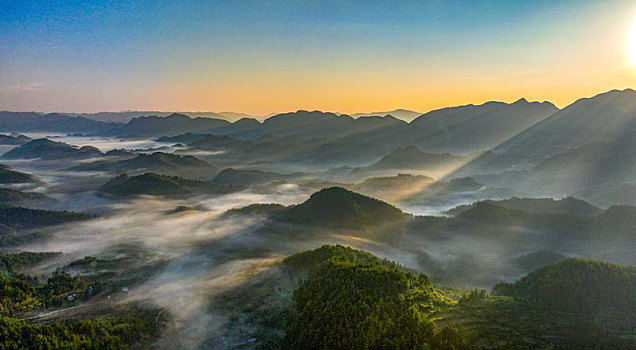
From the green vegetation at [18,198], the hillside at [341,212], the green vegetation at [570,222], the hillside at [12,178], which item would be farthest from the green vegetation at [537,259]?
the hillside at [12,178]

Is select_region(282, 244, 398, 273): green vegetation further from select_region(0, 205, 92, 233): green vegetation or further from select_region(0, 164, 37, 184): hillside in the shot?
select_region(0, 164, 37, 184): hillside

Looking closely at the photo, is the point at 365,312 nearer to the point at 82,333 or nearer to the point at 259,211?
the point at 82,333

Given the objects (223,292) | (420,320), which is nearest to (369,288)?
(420,320)

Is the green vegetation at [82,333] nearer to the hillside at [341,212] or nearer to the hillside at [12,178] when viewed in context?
the hillside at [341,212]

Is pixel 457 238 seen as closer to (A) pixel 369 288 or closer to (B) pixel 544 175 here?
(A) pixel 369 288

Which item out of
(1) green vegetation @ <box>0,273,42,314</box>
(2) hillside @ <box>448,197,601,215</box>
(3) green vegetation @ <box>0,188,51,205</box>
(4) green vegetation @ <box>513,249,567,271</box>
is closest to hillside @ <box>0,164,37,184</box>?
(3) green vegetation @ <box>0,188,51,205</box>

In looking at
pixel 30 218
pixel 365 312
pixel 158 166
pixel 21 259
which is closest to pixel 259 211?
pixel 21 259
